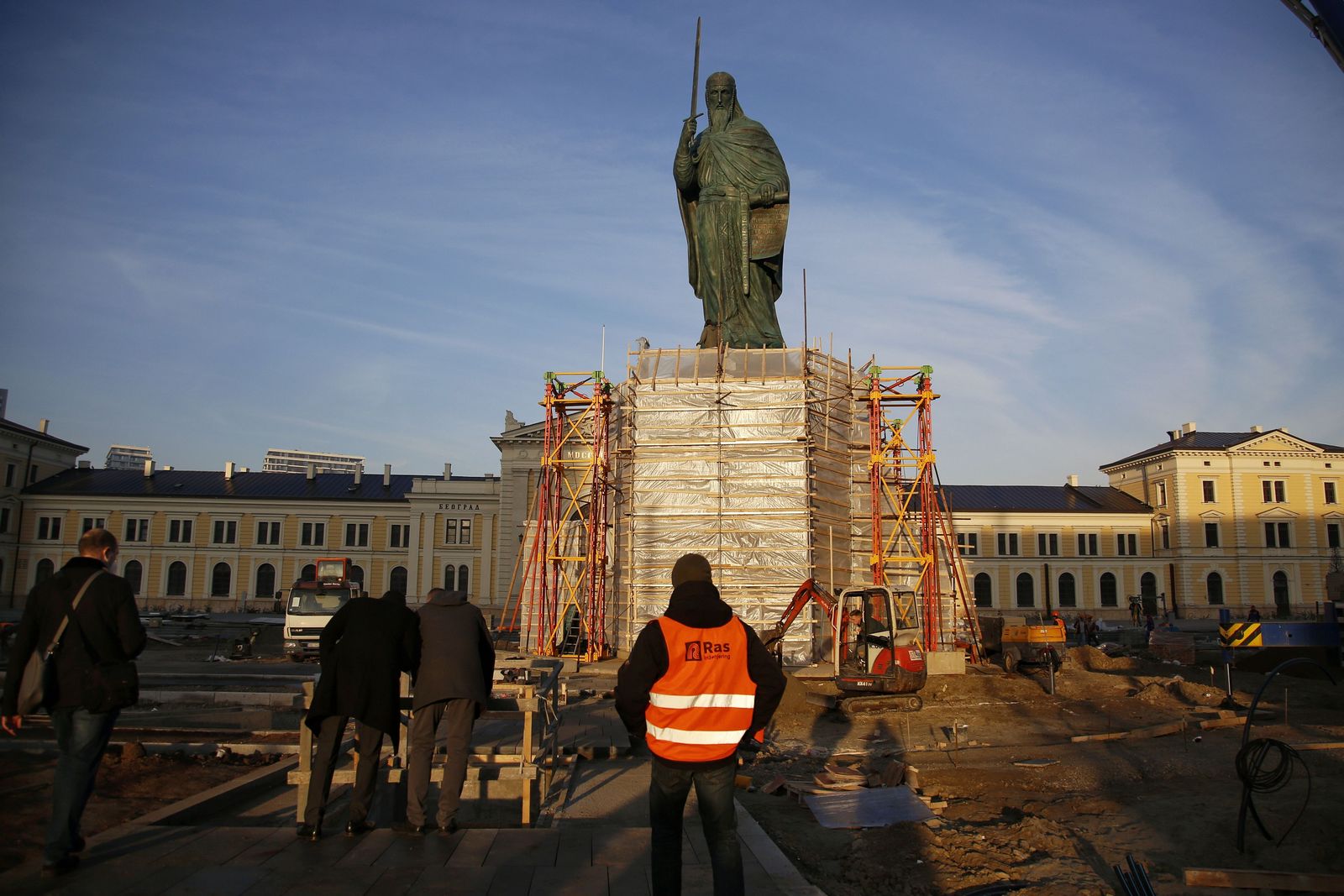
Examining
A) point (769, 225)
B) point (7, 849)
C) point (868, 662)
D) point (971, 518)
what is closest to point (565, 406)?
point (769, 225)

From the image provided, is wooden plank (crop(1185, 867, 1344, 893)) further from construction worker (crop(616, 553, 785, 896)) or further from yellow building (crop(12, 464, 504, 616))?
yellow building (crop(12, 464, 504, 616))

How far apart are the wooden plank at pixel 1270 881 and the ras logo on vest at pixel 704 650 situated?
4598 mm

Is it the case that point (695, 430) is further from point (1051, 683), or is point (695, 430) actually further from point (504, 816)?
point (504, 816)

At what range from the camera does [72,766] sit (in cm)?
545

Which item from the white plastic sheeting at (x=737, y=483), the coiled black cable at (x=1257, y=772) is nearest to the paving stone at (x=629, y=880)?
the coiled black cable at (x=1257, y=772)

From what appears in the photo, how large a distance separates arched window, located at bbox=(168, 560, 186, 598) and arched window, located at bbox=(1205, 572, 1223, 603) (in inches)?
2430

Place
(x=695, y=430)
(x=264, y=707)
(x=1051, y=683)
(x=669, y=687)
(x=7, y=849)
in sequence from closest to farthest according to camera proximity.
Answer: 1. (x=669, y=687)
2. (x=7, y=849)
3. (x=264, y=707)
4. (x=1051, y=683)
5. (x=695, y=430)

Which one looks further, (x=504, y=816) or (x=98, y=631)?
(x=504, y=816)

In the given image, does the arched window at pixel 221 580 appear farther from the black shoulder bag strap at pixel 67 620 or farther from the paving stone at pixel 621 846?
the paving stone at pixel 621 846

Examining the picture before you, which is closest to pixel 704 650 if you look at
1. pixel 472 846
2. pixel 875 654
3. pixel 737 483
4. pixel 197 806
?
pixel 472 846

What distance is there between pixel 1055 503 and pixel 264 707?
2208 inches

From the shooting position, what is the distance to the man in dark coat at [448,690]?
6504mm

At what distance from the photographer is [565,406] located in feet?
88.4

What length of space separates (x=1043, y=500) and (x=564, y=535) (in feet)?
143
